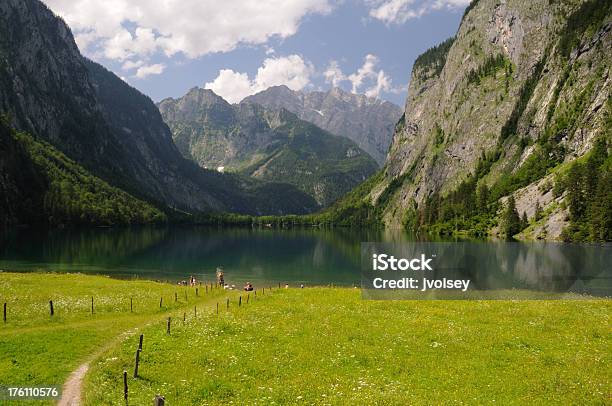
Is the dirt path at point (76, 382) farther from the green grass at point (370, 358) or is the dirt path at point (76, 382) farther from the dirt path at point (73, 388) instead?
the green grass at point (370, 358)

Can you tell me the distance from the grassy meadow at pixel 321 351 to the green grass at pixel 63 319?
6.7 inches

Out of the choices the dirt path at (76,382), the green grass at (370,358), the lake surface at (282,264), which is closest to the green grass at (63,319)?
the dirt path at (76,382)

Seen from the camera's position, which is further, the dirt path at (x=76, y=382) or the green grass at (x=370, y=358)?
the green grass at (x=370, y=358)

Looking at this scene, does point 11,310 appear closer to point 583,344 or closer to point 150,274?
point 583,344

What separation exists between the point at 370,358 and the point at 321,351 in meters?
3.50

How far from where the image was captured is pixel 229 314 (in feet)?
144

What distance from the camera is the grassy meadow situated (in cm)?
2416

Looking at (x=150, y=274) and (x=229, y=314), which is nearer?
(x=229, y=314)

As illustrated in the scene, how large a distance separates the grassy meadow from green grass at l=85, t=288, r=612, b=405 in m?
0.10

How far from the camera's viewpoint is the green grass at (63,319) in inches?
1085

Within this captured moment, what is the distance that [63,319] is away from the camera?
40.8 m

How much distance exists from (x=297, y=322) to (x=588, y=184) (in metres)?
166

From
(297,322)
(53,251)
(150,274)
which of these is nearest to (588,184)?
(150,274)

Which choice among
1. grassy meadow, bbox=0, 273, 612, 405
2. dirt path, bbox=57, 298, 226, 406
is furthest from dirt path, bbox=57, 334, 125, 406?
grassy meadow, bbox=0, 273, 612, 405
